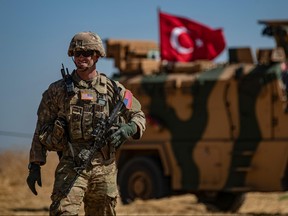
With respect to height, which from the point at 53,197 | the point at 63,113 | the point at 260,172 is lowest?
the point at 260,172

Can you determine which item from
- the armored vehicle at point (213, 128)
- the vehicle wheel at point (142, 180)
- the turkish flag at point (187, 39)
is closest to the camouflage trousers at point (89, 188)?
the armored vehicle at point (213, 128)

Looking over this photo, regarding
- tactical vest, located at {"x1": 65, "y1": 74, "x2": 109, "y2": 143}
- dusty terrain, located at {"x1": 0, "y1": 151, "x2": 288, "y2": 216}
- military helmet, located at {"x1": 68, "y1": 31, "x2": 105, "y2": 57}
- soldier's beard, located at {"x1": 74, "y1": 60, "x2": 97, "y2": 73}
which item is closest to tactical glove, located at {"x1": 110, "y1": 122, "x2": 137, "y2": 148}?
tactical vest, located at {"x1": 65, "y1": 74, "x2": 109, "y2": 143}

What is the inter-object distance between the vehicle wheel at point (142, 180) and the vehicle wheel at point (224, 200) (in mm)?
577

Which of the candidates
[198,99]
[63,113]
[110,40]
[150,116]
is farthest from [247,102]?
[63,113]

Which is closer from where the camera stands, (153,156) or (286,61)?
(286,61)

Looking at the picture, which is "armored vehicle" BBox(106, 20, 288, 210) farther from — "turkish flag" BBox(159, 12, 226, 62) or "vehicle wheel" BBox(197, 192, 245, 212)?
"turkish flag" BBox(159, 12, 226, 62)

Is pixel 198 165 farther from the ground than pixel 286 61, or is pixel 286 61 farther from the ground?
pixel 286 61

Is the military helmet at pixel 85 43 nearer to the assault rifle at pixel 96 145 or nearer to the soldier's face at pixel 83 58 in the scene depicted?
the soldier's face at pixel 83 58

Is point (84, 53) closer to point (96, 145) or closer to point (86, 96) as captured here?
point (86, 96)

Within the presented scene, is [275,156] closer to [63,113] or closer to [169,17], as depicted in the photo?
[169,17]

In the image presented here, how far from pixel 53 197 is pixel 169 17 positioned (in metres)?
9.40

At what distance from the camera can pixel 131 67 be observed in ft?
47.5

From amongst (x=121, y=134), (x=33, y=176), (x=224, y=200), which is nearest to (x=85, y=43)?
(x=121, y=134)

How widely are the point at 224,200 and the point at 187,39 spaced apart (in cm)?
307
